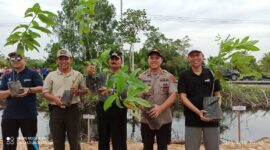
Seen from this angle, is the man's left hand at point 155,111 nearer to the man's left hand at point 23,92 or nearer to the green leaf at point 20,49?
the man's left hand at point 23,92

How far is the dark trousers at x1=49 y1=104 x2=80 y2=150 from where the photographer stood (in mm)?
3557

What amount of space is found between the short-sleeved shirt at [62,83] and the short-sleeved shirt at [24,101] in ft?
0.42

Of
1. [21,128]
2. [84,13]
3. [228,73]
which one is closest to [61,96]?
[21,128]

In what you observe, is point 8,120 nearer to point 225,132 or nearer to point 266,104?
point 225,132

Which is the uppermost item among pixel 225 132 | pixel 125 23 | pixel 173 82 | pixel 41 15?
pixel 125 23

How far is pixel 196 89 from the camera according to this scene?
322cm

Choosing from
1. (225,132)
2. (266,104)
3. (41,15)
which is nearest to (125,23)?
(225,132)

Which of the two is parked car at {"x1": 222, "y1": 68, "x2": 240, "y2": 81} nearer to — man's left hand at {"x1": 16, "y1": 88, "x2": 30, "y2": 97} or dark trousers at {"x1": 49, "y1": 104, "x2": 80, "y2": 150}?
dark trousers at {"x1": 49, "y1": 104, "x2": 80, "y2": 150}

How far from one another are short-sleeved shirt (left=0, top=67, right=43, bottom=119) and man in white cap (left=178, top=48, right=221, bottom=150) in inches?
62.1

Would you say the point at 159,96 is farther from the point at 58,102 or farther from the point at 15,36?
the point at 15,36

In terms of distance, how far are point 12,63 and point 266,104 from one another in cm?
1095

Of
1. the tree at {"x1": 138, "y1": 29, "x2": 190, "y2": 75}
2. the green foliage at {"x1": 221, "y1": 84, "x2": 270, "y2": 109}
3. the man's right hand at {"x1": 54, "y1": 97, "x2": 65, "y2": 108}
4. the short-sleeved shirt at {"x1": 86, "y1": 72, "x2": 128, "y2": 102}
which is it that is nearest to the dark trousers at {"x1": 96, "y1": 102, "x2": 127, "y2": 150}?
the short-sleeved shirt at {"x1": 86, "y1": 72, "x2": 128, "y2": 102}

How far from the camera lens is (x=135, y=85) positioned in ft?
5.44

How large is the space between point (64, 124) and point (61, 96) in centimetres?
34
